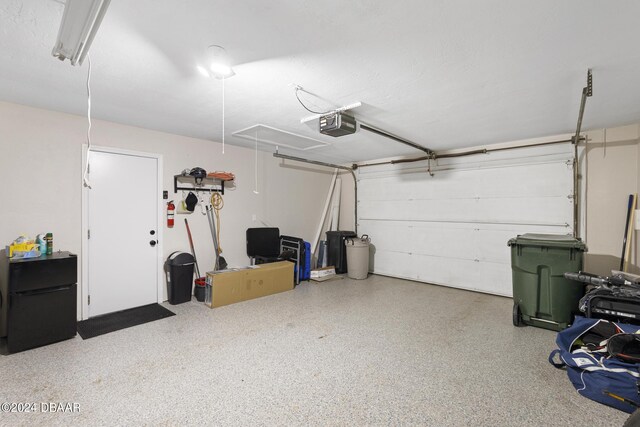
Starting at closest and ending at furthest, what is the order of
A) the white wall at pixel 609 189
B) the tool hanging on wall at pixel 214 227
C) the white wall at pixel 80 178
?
A: the white wall at pixel 80 178, the white wall at pixel 609 189, the tool hanging on wall at pixel 214 227

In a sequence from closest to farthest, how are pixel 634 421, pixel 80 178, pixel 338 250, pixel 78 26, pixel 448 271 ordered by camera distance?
pixel 634 421
pixel 78 26
pixel 80 178
pixel 448 271
pixel 338 250

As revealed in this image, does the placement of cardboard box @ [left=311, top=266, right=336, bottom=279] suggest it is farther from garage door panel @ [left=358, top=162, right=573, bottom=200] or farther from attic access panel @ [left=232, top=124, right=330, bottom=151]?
attic access panel @ [left=232, top=124, right=330, bottom=151]

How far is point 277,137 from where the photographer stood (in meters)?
4.40

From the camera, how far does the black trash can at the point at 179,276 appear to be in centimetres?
397

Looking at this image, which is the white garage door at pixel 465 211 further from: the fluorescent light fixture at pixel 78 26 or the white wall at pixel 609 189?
the fluorescent light fixture at pixel 78 26

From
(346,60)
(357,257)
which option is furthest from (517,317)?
(346,60)

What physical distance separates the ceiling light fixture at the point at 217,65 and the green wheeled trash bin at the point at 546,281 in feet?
11.9

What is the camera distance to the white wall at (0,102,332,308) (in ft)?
9.80

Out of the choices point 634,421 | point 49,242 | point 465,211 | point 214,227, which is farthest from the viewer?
point 465,211

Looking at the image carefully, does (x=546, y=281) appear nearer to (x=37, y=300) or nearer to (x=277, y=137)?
(x=277, y=137)

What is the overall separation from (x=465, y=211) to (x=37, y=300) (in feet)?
19.2

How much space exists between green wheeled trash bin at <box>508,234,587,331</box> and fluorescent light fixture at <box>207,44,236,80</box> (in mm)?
3635

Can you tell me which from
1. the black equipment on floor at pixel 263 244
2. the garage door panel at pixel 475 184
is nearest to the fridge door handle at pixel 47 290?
the black equipment on floor at pixel 263 244

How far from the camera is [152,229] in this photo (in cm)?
402
